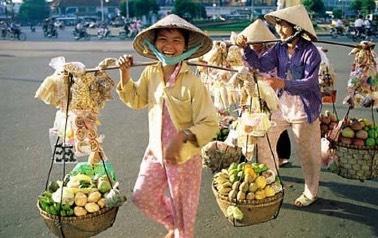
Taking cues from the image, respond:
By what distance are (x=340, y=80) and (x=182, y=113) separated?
7.60 m

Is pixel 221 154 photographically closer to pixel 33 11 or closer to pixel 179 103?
pixel 179 103

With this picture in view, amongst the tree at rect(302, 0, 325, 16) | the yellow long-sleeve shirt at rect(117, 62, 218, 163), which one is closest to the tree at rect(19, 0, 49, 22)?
the tree at rect(302, 0, 325, 16)

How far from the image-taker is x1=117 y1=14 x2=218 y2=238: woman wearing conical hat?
240 centimetres

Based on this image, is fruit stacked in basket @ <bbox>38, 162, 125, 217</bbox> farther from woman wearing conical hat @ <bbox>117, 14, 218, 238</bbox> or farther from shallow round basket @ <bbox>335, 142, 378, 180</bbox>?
shallow round basket @ <bbox>335, 142, 378, 180</bbox>

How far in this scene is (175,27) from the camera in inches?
95.1

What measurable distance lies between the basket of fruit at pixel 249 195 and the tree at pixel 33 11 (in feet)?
200

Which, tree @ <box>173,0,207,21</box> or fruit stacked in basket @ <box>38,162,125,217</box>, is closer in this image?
fruit stacked in basket @ <box>38,162,125,217</box>

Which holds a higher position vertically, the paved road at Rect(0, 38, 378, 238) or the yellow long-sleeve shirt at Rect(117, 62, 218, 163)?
the yellow long-sleeve shirt at Rect(117, 62, 218, 163)

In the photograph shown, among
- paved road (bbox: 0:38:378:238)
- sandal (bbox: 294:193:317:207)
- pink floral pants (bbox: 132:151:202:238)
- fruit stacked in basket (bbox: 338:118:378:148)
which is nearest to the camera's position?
pink floral pants (bbox: 132:151:202:238)

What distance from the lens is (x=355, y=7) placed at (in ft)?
132

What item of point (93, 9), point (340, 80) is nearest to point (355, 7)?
point (340, 80)

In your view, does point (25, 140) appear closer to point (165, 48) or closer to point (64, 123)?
point (64, 123)

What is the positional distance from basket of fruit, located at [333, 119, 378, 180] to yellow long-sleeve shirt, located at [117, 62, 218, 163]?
1445 mm

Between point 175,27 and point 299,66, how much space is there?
1.19 m
